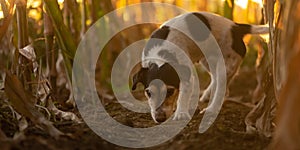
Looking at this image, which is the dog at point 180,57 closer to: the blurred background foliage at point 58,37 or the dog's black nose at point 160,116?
the dog's black nose at point 160,116

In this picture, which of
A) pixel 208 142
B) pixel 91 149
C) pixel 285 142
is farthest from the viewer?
pixel 208 142

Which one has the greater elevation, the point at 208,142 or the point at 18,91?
the point at 18,91

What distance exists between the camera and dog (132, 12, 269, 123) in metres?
2.81

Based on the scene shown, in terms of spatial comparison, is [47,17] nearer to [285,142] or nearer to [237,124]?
[237,124]

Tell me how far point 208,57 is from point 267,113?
1.13 m

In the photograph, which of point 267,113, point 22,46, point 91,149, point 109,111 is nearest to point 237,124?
point 267,113

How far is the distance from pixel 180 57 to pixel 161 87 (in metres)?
0.31

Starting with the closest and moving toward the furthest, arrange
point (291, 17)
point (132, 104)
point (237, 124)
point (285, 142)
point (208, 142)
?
point (285, 142), point (291, 17), point (208, 142), point (237, 124), point (132, 104)

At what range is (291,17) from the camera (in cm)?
151

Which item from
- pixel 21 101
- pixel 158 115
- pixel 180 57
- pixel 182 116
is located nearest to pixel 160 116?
pixel 158 115

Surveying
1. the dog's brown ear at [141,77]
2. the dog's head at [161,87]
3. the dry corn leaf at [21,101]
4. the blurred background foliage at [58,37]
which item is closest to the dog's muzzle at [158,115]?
the dog's head at [161,87]

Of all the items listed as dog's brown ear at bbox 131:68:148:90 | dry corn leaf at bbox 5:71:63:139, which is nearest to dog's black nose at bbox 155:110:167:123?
dog's brown ear at bbox 131:68:148:90

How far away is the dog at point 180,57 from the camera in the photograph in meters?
2.81

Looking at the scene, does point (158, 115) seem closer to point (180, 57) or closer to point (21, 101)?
point (180, 57)
